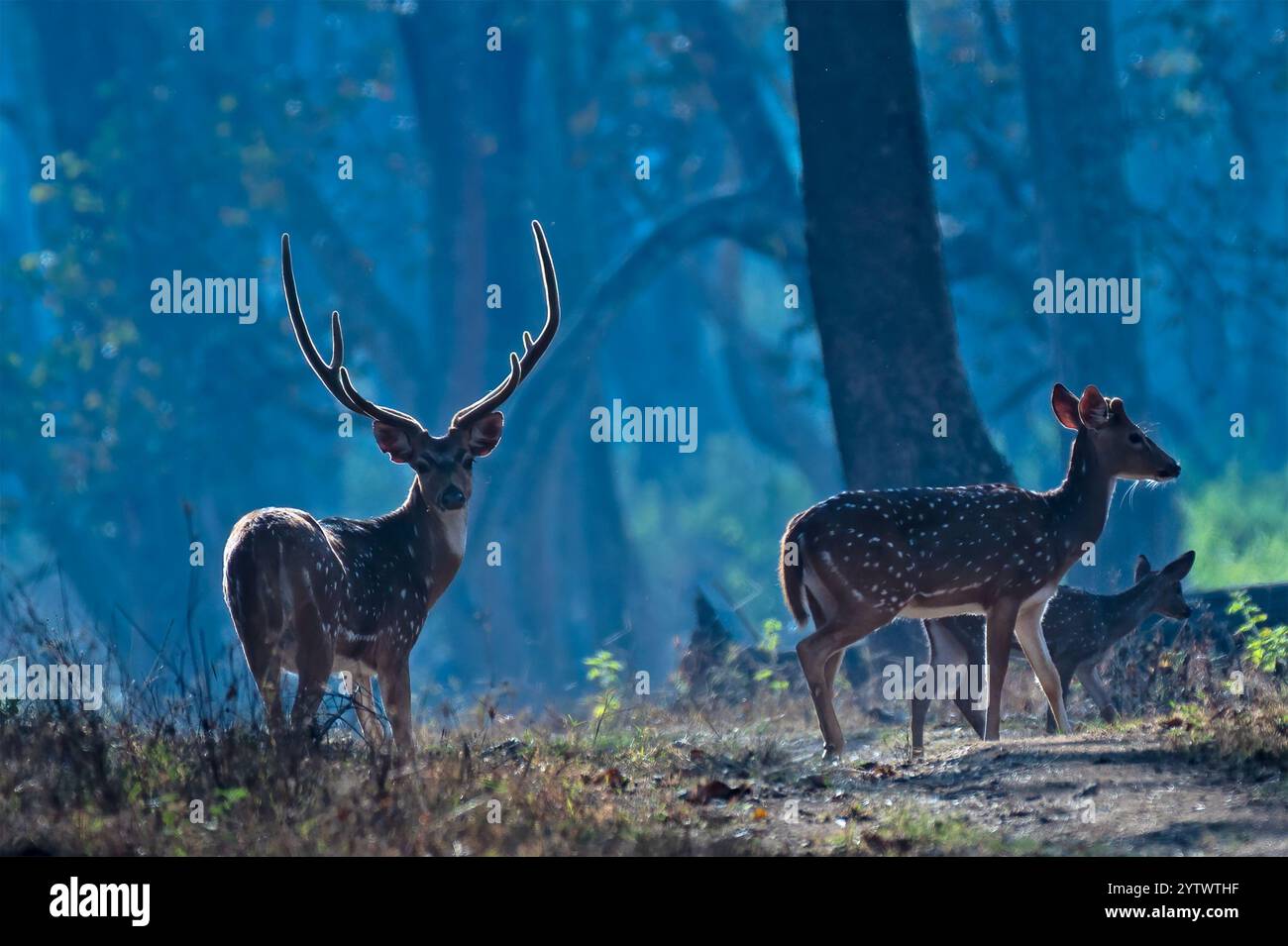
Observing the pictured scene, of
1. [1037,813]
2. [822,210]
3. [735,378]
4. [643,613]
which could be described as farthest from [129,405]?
[1037,813]

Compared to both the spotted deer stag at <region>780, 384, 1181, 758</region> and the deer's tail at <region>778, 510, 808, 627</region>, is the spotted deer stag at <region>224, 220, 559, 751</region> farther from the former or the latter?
the spotted deer stag at <region>780, 384, 1181, 758</region>

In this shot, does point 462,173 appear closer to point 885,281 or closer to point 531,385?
point 531,385

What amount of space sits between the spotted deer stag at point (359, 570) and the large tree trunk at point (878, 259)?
4.42 m

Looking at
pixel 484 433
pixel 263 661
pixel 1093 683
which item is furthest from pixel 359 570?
pixel 1093 683

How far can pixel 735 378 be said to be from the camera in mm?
34938

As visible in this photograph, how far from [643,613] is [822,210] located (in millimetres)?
17715

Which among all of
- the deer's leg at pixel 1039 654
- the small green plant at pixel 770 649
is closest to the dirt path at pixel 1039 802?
the deer's leg at pixel 1039 654

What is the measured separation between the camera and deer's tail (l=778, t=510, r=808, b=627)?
10406mm

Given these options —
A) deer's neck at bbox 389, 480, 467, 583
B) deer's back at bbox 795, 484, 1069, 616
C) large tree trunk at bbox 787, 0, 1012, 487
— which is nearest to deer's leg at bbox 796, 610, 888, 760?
deer's back at bbox 795, 484, 1069, 616

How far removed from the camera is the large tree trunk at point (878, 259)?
14516 millimetres

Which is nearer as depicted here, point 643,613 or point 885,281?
point 885,281

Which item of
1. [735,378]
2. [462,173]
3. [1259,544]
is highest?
[462,173]

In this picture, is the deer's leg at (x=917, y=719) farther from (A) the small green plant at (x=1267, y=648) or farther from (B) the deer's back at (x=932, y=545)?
(A) the small green plant at (x=1267, y=648)

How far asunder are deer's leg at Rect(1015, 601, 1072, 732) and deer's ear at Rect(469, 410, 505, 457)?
318 centimetres
